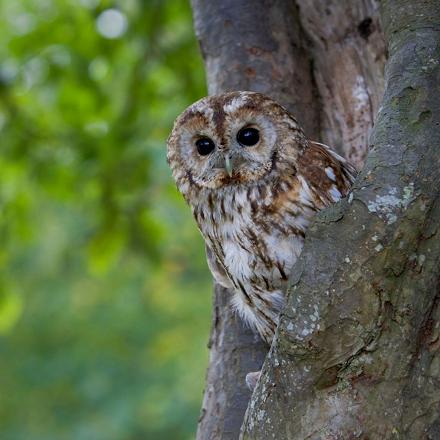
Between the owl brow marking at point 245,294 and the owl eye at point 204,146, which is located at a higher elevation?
the owl eye at point 204,146

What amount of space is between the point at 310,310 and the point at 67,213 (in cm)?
678

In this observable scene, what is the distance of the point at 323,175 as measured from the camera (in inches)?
99.5

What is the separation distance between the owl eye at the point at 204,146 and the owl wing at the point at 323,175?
30 centimetres

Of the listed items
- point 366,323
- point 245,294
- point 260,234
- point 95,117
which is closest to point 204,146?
point 260,234

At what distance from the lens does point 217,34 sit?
322cm

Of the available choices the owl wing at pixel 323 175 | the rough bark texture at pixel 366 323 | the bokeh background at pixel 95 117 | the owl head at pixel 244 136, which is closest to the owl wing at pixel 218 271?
the owl head at pixel 244 136

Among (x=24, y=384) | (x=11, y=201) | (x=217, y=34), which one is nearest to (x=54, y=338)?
(x=24, y=384)

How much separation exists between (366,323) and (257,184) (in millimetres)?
769

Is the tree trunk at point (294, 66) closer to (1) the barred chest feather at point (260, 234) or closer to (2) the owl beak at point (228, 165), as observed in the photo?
(1) the barred chest feather at point (260, 234)

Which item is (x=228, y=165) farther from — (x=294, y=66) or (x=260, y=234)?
(x=294, y=66)

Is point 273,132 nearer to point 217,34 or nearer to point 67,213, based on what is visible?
point 217,34

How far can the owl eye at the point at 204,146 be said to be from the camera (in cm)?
265

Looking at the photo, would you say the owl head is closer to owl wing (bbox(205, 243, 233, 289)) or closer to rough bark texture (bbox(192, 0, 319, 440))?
owl wing (bbox(205, 243, 233, 289))

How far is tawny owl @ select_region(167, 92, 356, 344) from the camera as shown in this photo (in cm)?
247
